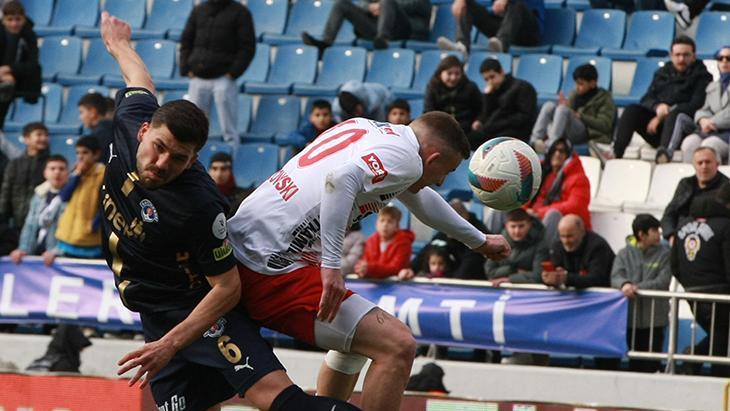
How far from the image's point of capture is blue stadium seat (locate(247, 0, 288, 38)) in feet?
57.2

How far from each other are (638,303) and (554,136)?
105 inches

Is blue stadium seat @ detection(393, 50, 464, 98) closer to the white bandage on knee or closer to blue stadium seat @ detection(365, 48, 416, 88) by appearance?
blue stadium seat @ detection(365, 48, 416, 88)

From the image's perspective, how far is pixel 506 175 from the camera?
7.49m

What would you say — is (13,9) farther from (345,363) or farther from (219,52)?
(345,363)

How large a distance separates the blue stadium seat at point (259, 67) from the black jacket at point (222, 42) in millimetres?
1514

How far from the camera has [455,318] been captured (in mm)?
11852

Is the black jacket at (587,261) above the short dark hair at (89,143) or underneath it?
underneath

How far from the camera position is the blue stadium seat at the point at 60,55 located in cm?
1747

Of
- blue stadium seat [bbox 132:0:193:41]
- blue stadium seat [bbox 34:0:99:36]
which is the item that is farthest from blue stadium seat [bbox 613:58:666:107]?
blue stadium seat [bbox 34:0:99:36]

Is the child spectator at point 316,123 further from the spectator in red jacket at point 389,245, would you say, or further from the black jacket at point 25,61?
the black jacket at point 25,61

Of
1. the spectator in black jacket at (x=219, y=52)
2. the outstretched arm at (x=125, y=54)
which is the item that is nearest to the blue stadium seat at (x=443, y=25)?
the spectator in black jacket at (x=219, y=52)

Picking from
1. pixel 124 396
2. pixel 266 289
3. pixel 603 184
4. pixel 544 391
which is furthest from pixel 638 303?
pixel 266 289

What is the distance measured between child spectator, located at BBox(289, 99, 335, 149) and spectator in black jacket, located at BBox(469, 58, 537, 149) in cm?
151

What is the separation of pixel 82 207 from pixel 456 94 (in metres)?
3.74
